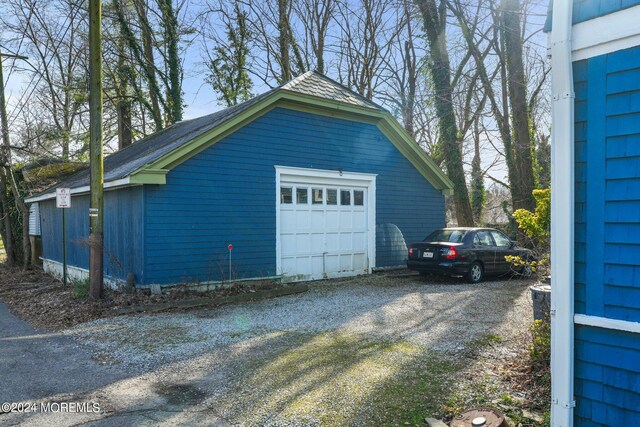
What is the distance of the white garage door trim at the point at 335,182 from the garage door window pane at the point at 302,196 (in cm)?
22

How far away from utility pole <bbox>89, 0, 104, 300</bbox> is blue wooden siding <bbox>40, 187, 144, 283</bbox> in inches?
20.8

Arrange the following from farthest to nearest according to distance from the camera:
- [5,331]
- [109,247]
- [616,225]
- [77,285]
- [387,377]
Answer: [109,247] < [77,285] < [5,331] < [387,377] < [616,225]

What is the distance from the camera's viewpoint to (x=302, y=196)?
12344 mm

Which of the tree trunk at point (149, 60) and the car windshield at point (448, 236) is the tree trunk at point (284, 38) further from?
the car windshield at point (448, 236)

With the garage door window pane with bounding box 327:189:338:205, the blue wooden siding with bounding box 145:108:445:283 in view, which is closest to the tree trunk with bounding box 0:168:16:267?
the blue wooden siding with bounding box 145:108:445:283

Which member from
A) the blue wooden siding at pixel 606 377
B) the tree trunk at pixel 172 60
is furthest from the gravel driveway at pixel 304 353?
the tree trunk at pixel 172 60

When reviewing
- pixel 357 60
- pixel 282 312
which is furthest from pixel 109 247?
pixel 357 60

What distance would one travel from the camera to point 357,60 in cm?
2683

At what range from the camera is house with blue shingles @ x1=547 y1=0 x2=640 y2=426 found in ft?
10.8

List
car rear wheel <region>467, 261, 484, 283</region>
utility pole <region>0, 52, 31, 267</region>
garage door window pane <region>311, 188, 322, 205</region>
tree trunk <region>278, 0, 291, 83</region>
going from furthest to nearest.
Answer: tree trunk <region>278, 0, 291, 83</region> → utility pole <region>0, 52, 31, 267</region> → garage door window pane <region>311, 188, 322, 205</region> → car rear wheel <region>467, 261, 484, 283</region>

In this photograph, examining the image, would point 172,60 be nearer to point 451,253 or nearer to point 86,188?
point 86,188

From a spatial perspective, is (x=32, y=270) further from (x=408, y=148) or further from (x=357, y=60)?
(x=357, y=60)

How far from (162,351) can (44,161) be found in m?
17.2

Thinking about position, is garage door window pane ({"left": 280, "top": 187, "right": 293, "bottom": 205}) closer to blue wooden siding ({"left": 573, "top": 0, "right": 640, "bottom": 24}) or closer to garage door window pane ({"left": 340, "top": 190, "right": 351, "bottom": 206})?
garage door window pane ({"left": 340, "top": 190, "right": 351, "bottom": 206})
